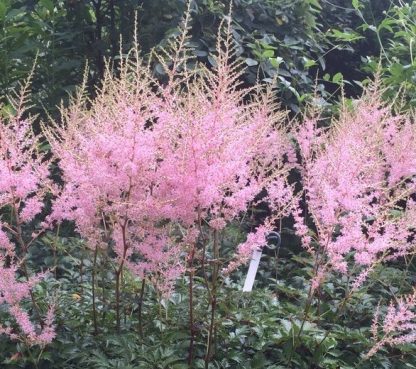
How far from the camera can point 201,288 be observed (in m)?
3.48

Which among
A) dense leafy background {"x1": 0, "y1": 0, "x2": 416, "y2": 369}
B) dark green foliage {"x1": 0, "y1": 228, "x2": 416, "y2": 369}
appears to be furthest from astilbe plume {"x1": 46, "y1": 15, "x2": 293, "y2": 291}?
dense leafy background {"x1": 0, "y1": 0, "x2": 416, "y2": 369}

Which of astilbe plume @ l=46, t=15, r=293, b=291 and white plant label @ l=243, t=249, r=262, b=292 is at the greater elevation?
astilbe plume @ l=46, t=15, r=293, b=291

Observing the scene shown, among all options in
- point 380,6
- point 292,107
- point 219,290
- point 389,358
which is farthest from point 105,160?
point 380,6

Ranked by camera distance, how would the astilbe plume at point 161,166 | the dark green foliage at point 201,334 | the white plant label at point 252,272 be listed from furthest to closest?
the white plant label at point 252,272 < the dark green foliage at point 201,334 < the astilbe plume at point 161,166

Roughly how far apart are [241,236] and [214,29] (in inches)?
89.9

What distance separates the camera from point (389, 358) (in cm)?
309

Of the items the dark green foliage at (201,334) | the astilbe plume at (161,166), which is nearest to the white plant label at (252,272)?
the dark green foliage at (201,334)

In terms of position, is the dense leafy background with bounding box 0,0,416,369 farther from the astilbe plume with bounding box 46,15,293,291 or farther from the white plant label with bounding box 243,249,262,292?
the astilbe plume with bounding box 46,15,293,291

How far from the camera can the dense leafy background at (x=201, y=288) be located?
2.89 m

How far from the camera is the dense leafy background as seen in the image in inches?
114

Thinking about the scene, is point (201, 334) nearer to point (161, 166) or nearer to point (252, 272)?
point (252, 272)

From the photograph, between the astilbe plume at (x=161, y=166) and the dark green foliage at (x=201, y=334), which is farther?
the dark green foliage at (x=201, y=334)

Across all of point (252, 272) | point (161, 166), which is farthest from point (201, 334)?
point (161, 166)

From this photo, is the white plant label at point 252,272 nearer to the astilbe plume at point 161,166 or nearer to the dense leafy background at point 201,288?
the dense leafy background at point 201,288
